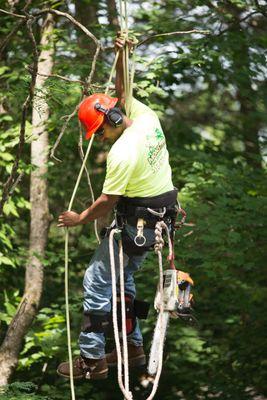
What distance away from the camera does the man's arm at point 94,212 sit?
380 centimetres

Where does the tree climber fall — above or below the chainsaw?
above

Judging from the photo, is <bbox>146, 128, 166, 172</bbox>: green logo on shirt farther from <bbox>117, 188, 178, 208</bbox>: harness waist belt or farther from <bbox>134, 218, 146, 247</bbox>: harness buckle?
<bbox>134, 218, 146, 247</bbox>: harness buckle

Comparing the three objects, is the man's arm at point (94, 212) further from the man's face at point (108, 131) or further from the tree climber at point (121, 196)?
the man's face at point (108, 131)

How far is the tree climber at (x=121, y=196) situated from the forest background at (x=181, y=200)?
1802 mm

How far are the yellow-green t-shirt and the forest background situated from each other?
6.17ft

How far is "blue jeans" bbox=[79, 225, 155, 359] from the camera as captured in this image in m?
A: 4.09

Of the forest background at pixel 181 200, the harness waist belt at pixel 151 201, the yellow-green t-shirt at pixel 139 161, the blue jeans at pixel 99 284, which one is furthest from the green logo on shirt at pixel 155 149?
the forest background at pixel 181 200

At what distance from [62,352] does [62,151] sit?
7.37ft

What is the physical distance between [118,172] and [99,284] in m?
0.79

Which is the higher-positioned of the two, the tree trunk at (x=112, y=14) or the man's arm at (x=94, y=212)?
the tree trunk at (x=112, y=14)

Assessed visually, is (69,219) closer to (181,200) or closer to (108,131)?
(108,131)

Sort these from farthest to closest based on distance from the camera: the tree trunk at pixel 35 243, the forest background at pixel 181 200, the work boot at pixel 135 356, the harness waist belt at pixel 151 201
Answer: the tree trunk at pixel 35 243
the forest background at pixel 181 200
the work boot at pixel 135 356
the harness waist belt at pixel 151 201

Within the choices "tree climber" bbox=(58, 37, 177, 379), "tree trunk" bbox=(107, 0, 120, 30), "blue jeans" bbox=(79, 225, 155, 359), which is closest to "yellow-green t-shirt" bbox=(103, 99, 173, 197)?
"tree climber" bbox=(58, 37, 177, 379)

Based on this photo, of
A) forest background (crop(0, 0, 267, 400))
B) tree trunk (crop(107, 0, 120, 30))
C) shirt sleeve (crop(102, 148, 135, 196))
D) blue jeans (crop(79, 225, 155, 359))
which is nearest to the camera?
shirt sleeve (crop(102, 148, 135, 196))
